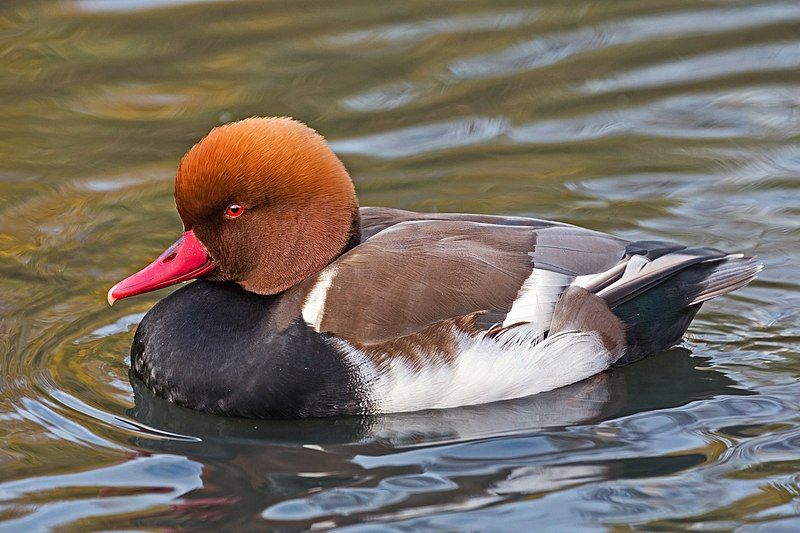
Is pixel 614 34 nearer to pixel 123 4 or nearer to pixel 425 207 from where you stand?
pixel 425 207

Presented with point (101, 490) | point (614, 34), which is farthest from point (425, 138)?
point (101, 490)

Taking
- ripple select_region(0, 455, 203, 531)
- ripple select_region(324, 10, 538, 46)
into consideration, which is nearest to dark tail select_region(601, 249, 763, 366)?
ripple select_region(0, 455, 203, 531)

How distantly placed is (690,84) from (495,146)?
1.67 metres

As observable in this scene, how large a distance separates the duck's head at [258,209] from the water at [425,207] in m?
0.71

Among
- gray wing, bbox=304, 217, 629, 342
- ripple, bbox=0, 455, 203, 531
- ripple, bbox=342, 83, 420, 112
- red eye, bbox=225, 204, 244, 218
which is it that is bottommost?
ripple, bbox=0, 455, 203, 531

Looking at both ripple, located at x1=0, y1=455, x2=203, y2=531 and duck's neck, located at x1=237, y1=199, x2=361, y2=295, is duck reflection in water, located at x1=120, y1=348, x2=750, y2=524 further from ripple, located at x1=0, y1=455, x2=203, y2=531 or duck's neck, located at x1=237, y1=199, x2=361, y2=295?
duck's neck, located at x1=237, y1=199, x2=361, y2=295

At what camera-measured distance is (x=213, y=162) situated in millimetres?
6453

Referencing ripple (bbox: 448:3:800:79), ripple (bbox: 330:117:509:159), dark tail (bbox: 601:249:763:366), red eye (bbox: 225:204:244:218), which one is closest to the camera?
red eye (bbox: 225:204:244:218)

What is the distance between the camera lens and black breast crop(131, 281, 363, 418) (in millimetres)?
6504

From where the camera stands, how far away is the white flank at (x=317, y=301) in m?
6.55

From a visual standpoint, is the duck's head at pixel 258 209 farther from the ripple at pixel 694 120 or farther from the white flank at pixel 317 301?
the ripple at pixel 694 120

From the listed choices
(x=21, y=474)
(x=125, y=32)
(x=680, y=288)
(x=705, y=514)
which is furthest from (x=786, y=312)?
(x=125, y=32)

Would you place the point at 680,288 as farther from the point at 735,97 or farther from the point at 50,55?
the point at 50,55

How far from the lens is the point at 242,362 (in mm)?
6551
